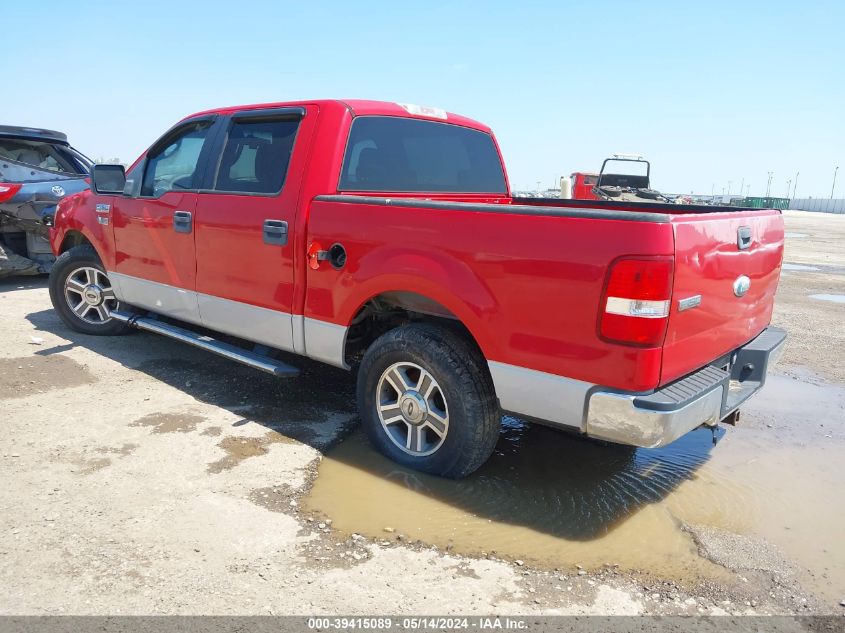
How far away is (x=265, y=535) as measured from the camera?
3.06m

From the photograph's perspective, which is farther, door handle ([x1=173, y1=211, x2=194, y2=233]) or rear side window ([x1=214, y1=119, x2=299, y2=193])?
door handle ([x1=173, y1=211, x2=194, y2=233])

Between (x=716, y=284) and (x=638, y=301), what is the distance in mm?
641

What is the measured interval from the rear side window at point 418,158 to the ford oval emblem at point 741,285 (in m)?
2.17

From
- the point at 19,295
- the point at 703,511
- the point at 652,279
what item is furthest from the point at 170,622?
the point at 19,295

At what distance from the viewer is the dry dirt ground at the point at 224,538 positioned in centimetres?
262

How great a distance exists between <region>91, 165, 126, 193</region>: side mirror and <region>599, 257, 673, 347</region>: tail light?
431 centimetres

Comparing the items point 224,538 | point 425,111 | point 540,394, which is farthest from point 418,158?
point 224,538

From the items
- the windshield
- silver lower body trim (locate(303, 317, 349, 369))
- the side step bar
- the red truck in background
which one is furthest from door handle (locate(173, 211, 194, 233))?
the red truck in background

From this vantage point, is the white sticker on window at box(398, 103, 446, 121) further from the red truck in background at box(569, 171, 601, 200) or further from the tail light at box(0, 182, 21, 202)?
the red truck in background at box(569, 171, 601, 200)

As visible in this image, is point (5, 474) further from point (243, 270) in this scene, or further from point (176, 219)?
point (176, 219)

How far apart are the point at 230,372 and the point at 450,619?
344cm

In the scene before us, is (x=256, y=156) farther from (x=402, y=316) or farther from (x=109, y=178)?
(x=109, y=178)

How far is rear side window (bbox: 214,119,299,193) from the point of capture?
423 cm

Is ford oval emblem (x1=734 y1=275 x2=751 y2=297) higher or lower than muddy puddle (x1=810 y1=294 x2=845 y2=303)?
higher
